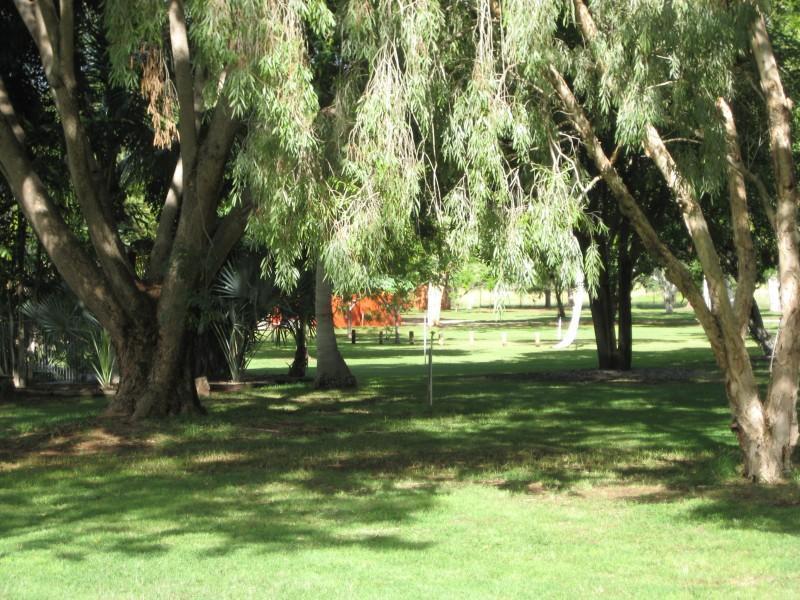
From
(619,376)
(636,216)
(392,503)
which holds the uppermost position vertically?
(636,216)

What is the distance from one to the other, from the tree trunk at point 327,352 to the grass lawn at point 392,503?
213 cm

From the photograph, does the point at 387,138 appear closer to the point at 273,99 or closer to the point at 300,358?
the point at 273,99

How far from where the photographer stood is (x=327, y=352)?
2366cm

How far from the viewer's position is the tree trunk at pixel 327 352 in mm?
22969

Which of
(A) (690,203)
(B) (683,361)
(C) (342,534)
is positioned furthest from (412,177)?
(B) (683,361)

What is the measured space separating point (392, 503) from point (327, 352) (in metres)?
12.6

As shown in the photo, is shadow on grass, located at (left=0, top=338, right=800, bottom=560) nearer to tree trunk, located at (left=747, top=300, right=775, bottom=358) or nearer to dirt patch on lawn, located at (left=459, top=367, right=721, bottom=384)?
dirt patch on lawn, located at (left=459, top=367, right=721, bottom=384)

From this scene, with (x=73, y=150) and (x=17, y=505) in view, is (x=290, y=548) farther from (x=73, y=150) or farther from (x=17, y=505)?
(x=73, y=150)

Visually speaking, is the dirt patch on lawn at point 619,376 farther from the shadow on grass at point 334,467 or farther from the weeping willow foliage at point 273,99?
the weeping willow foliage at point 273,99

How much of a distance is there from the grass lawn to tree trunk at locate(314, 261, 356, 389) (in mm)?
2127

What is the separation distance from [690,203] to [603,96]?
1397 mm

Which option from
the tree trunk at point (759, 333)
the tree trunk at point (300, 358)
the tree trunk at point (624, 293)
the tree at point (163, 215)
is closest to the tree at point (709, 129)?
the tree at point (163, 215)

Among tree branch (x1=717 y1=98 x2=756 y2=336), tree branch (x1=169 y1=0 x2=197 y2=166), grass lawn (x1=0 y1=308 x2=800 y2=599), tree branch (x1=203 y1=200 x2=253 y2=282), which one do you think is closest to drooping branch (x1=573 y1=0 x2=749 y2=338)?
tree branch (x1=717 y1=98 x2=756 y2=336)

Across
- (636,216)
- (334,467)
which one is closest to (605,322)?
(334,467)
